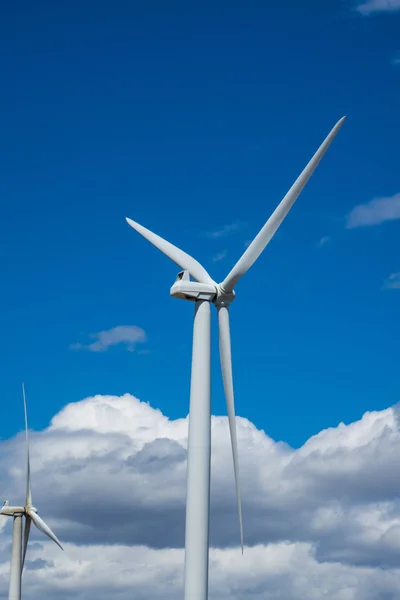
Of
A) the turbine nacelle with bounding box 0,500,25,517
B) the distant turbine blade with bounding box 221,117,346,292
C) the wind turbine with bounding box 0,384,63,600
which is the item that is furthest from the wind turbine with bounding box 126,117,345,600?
the turbine nacelle with bounding box 0,500,25,517

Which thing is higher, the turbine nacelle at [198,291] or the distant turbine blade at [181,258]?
the distant turbine blade at [181,258]

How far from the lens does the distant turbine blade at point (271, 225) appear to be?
4350 cm

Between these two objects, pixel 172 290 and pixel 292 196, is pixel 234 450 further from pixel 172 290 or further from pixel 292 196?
pixel 292 196

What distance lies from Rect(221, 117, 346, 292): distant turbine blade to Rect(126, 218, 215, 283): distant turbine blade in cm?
152

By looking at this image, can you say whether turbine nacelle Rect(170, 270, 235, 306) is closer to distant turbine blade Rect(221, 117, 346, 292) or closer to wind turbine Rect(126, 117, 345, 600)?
wind turbine Rect(126, 117, 345, 600)

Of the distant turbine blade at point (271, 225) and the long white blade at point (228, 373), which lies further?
the long white blade at point (228, 373)

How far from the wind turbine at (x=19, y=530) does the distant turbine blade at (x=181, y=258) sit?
30.5 m

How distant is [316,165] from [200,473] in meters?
15.4

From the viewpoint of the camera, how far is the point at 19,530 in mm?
79562

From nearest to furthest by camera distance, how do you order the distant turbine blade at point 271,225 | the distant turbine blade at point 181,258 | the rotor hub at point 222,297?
the distant turbine blade at point 271,225, the rotor hub at point 222,297, the distant turbine blade at point 181,258

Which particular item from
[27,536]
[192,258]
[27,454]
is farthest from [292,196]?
[27,536]

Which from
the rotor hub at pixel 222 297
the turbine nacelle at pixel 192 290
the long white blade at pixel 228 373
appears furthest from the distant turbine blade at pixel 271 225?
the long white blade at pixel 228 373

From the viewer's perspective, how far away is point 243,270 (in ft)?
146

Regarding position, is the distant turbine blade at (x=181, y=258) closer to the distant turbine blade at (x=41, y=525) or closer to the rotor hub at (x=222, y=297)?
the rotor hub at (x=222, y=297)
